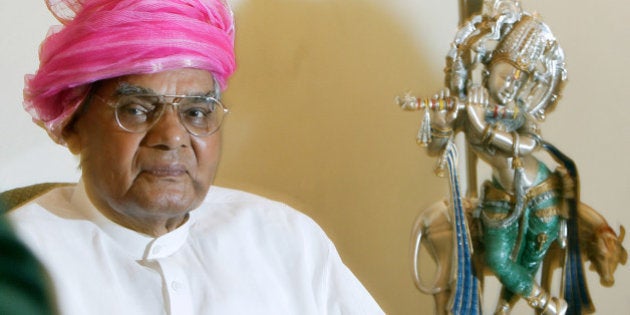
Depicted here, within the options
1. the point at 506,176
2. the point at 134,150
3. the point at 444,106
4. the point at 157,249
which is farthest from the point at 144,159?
the point at 506,176

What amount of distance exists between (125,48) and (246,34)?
681mm

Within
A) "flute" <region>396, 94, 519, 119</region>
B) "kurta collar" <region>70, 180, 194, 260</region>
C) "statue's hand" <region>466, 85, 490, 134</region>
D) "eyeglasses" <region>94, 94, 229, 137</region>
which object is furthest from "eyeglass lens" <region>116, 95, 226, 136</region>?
"statue's hand" <region>466, 85, 490, 134</region>

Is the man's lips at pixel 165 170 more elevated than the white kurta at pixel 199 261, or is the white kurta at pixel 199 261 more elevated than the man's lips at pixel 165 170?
the man's lips at pixel 165 170

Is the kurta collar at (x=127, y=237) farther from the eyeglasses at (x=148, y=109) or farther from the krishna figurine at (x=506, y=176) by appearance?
the krishna figurine at (x=506, y=176)

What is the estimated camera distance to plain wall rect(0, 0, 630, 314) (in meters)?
1.66

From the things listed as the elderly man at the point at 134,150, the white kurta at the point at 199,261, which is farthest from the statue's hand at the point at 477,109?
the elderly man at the point at 134,150

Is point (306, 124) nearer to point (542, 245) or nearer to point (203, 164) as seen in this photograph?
point (542, 245)

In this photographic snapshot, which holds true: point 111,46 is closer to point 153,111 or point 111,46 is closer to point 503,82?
point 153,111

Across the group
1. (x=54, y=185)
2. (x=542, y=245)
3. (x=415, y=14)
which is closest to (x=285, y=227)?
(x=54, y=185)

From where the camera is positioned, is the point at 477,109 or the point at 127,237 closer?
the point at 127,237

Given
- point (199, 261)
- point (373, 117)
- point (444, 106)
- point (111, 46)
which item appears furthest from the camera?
point (373, 117)

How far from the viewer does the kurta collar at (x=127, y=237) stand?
1021mm

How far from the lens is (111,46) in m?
0.96

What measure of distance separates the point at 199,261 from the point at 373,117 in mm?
794
